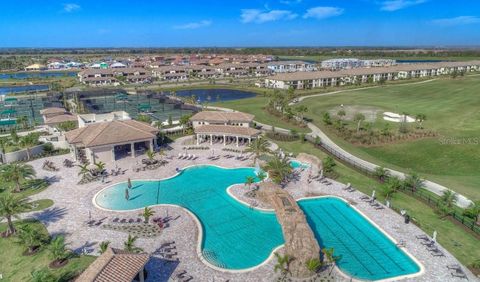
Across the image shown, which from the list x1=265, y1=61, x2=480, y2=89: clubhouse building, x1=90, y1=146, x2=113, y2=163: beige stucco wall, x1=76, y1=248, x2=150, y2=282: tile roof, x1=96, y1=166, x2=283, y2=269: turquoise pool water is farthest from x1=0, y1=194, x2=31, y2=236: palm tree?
x1=265, y1=61, x2=480, y2=89: clubhouse building

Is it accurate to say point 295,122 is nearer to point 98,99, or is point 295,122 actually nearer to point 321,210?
point 321,210

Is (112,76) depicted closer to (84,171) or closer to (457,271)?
(84,171)

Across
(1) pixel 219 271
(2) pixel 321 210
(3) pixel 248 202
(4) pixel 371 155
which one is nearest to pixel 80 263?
(1) pixel 219 271

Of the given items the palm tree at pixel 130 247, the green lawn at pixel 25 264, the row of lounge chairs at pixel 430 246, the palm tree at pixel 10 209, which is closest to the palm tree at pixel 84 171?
the palm tree at pixel 10 209

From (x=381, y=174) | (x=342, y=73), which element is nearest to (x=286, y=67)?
(x=342, y=73)

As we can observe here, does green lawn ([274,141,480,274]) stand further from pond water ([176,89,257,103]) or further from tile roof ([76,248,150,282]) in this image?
pond water ([176,89,257,103])

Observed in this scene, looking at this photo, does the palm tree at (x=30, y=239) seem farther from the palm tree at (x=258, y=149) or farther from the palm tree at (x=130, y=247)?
the palm tree at (x=258, y=149)
